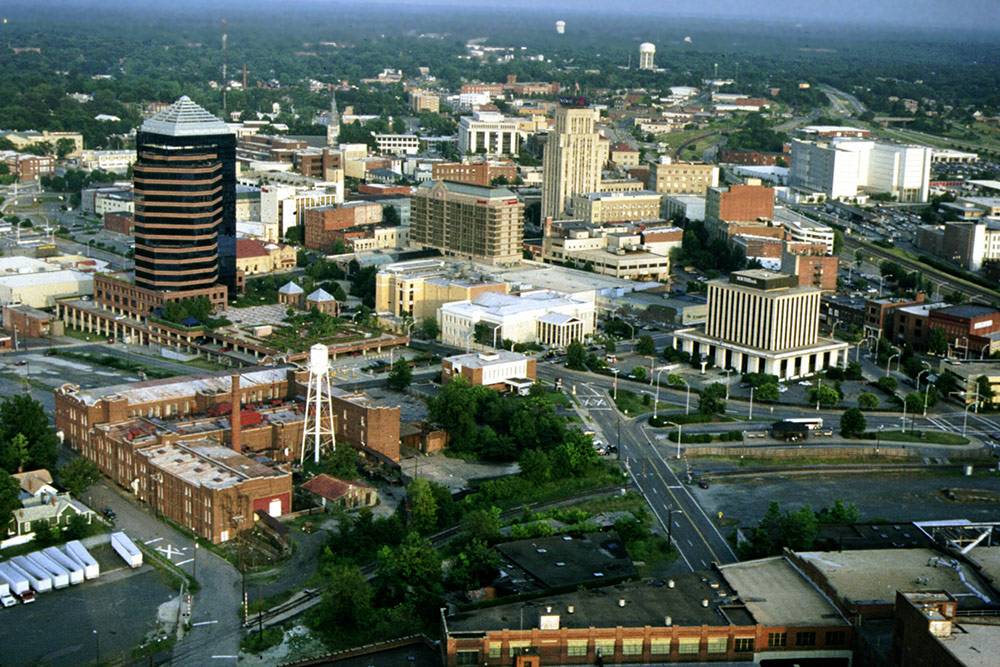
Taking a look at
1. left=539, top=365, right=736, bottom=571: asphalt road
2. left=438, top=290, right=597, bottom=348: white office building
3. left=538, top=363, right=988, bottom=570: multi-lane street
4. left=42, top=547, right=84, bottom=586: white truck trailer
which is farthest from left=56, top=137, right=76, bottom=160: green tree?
left=42, top=547, right=84, bottom=586: white truck trailer

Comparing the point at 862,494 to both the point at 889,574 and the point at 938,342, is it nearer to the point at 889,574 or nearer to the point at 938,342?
the point at 889,574

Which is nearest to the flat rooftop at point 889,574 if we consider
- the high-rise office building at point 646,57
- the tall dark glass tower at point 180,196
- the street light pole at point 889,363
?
the street light pole at point 889,363

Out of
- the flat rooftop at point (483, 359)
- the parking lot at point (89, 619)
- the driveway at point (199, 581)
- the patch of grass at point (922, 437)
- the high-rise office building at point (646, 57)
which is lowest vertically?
the parking lot at point (89, 619)

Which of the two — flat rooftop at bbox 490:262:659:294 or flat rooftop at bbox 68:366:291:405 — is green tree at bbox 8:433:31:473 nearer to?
flat rooftop at bbox 68:366:291:405

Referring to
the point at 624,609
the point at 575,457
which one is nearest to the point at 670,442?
the point at 575,457

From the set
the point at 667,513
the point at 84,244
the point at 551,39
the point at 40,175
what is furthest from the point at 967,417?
Result: the point at 551,39

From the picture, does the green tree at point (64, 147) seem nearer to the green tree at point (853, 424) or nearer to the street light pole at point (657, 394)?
the street light pole at point (657, 394)
